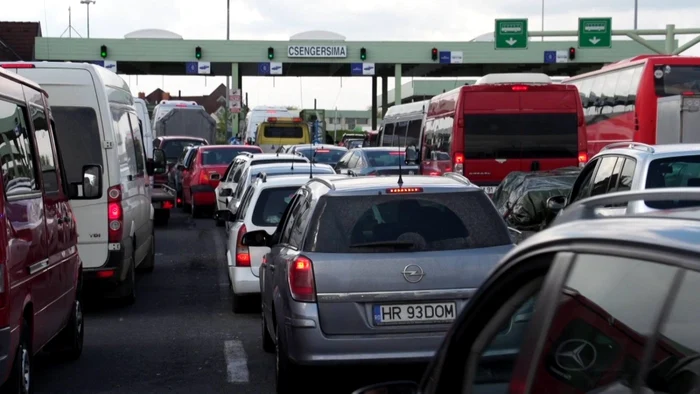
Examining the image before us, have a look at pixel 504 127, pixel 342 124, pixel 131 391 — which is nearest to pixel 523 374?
pixel 131 391

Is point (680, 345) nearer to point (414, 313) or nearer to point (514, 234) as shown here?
point (414, 313)

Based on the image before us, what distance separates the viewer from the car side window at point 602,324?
7.91ft

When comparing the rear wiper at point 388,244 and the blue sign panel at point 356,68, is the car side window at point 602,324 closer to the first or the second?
the rear wiper at point 388,244

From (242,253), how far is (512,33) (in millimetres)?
31464

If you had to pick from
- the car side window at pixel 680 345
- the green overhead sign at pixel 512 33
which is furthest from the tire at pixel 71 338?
the green overhead sign at pixel 512 33

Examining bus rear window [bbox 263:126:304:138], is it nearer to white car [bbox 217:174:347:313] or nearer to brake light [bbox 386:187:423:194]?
white car [bbox 217:174:347:313]

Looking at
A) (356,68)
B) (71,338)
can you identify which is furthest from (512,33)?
Answer: (71,338)

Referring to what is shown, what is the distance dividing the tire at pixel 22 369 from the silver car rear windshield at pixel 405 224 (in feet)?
5.96

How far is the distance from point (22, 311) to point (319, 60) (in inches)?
1809

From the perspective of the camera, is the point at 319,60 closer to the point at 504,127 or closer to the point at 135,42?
the point at 135,42

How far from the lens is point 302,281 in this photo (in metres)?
7.52

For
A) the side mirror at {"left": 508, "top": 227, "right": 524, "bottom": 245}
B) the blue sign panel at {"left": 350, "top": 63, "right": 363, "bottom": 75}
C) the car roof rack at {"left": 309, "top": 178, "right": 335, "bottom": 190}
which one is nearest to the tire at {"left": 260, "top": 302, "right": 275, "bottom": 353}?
the car roof rack at {"left": 309, "top": 178, "right": 335, "bottom": 190}

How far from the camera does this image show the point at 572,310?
106 inches

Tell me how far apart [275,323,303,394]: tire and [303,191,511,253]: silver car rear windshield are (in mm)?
709
